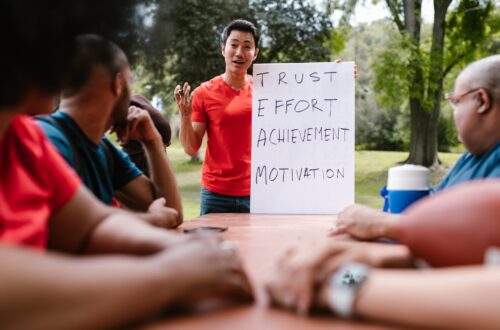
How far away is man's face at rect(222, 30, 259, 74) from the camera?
3378 millimetres

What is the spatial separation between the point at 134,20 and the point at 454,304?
1127mm

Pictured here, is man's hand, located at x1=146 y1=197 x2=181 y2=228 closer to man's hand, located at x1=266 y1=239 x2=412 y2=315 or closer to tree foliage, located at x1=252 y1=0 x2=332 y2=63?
man's hand, located at x1=266 y1=239 x2=412 y2=315

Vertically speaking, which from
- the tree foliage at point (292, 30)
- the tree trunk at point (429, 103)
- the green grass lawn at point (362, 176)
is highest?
the tree foliage at point (292, 30)

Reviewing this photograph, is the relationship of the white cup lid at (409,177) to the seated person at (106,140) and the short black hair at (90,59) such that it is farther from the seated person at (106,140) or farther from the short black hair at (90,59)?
the short black hair at (90,59)

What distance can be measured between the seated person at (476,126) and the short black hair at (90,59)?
0.99 metres

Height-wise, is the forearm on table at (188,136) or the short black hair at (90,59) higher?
the short black hair at (90,59)

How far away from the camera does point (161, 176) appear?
243 cm

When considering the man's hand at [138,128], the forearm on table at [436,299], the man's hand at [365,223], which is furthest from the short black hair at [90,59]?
the man's hand at [365,223]

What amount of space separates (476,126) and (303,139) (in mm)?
1085

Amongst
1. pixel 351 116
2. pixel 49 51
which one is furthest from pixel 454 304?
pixel 351 116

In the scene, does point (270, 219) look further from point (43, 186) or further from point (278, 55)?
point (278, 55)

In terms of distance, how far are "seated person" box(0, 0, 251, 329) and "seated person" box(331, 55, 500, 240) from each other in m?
0.88

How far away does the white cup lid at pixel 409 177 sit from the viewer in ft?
6.73

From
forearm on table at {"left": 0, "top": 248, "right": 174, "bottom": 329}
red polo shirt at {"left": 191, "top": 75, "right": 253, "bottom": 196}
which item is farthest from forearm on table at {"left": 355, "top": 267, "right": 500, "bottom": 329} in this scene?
red polo shirt at {"left": 191, "top": 75, "right": 253, "bottom": 196}
